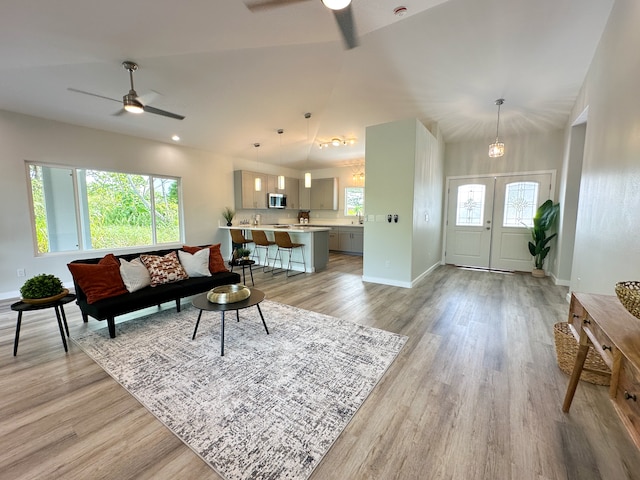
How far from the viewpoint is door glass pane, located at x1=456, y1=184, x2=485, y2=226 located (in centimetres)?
591

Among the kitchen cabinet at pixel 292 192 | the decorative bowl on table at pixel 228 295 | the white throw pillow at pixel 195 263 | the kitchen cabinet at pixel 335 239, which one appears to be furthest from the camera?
the kitchen cabinet at pixel 292 192

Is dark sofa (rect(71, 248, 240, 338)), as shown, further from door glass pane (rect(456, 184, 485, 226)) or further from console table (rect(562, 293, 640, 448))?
door glass pane (rect(456, 184, 485, 226))

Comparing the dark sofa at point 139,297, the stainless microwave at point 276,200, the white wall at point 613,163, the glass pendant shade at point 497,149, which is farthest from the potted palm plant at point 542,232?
the stainless microwave at point 276,200

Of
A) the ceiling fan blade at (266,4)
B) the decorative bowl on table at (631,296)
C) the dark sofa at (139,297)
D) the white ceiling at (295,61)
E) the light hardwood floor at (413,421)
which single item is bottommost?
the light hardwood floor at (413,421)

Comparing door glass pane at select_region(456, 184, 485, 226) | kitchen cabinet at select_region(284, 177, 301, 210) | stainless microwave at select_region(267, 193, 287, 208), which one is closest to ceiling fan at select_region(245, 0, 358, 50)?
door glass pane at select_region(456, 184, 485, 226)

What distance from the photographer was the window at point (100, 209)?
4289mm

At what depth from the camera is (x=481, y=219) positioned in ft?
19.5

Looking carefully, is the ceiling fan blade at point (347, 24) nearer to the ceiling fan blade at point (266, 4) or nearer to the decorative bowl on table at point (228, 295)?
the ceiling fan blade at point (266, 4)

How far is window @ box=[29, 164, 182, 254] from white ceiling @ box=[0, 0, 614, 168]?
0.90 meters

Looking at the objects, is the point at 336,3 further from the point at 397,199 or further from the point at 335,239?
the point at 335,239

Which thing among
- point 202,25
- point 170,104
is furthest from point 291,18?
point 170,104

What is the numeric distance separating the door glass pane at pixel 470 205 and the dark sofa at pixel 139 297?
5.31 metres

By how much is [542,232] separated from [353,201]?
4812 mm

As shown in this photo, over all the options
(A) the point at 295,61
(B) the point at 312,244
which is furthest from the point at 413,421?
(A) the point at 295,61
